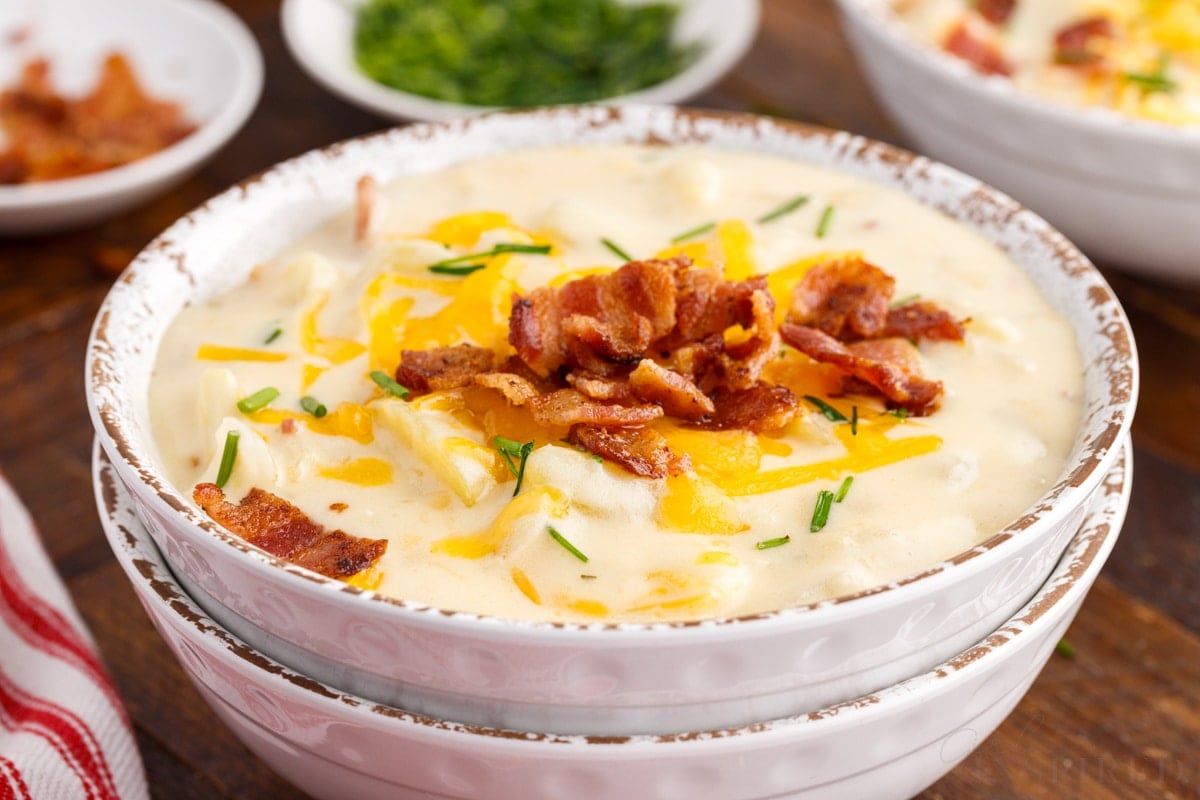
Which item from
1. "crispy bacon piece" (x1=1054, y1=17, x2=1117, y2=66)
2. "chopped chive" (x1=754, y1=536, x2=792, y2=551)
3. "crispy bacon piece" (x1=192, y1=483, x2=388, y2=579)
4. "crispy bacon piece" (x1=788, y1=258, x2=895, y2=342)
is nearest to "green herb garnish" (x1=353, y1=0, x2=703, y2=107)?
"crispy bacon piece" (x1=1054, y1=17, x2=1117, y2=66)

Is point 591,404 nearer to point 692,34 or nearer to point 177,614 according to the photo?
point 177,614

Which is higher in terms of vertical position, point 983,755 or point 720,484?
point 720,484

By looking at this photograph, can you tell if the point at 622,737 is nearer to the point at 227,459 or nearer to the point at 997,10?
the point at 227,459

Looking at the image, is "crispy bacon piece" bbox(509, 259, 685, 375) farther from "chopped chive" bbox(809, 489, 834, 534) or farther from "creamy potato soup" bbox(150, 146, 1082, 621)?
"chopped chive" bbox(809, 489, 834, 534)

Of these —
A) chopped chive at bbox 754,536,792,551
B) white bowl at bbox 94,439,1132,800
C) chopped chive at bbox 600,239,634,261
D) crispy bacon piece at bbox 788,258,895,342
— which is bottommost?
white bowl at bbox 94,439,1132,800

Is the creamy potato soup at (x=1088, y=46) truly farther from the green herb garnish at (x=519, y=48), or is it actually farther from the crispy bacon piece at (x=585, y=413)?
the crispy bacon piece at (x=585, y=413)

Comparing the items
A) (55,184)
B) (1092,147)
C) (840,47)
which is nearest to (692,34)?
(840,47)

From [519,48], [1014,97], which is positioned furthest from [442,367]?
[519,48]

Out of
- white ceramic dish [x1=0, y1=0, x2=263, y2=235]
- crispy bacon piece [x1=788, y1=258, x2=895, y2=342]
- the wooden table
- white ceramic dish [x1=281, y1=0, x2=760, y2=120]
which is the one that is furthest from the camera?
white ceramic dish [x1=0, y1=0, x2=263, y2=235]
